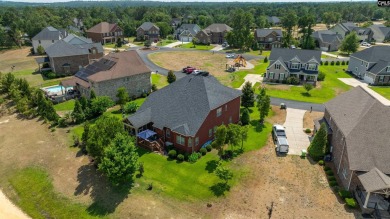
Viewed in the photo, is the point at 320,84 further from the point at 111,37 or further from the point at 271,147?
the point at 111,37

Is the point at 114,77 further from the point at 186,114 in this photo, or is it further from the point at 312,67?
the point at 312,67

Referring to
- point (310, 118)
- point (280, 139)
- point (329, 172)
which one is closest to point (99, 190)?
point (280, 139)

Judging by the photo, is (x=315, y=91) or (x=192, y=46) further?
(x=192, y=46)

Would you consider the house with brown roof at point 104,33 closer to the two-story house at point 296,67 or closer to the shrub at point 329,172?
the two-story house at point 296,67

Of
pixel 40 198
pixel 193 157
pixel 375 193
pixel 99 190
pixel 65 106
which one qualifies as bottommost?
pixel 40 198

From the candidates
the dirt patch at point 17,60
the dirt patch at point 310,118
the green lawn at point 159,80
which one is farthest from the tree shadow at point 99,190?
the dirt patch at point 17,60

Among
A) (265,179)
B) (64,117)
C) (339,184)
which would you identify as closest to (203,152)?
(265,179)

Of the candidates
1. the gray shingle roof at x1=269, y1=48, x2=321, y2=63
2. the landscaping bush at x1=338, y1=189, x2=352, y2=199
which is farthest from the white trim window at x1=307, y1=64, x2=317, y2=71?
the landscaping bush at x1=338, y1=189, x2=352, y2=199
